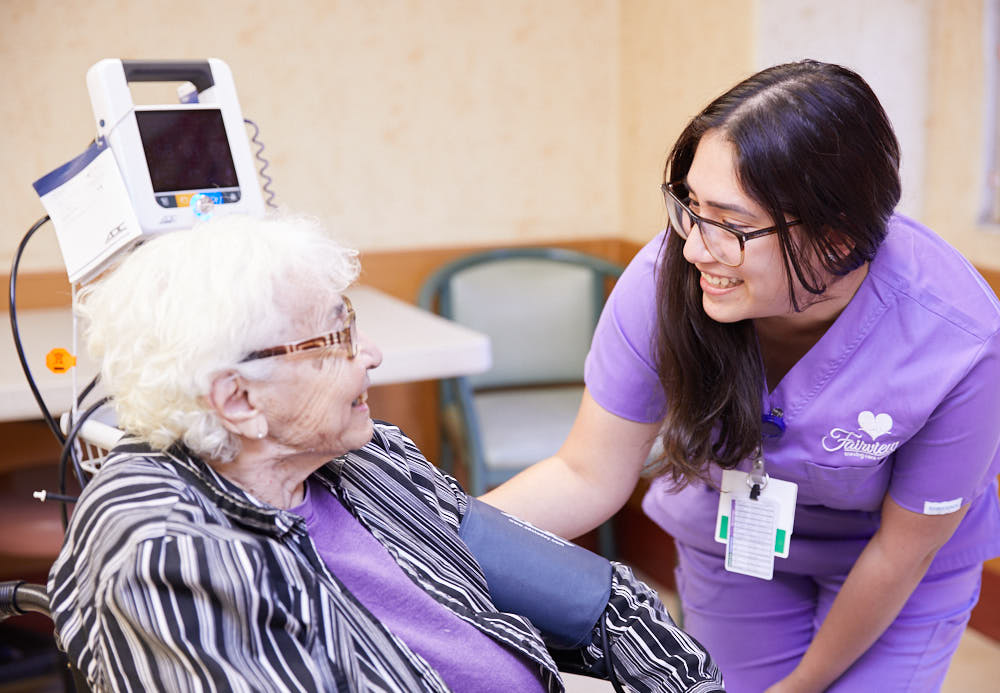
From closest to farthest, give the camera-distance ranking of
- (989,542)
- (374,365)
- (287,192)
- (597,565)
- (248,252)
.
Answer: (248,252), (374,365), (597,565), (989,542), (287,192)

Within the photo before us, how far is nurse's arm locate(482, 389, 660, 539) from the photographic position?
59.2 inches

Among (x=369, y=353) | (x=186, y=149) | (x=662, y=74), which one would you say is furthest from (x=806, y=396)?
→ (x=662, y=74)

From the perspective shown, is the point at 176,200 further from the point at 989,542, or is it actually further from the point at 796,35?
the point at 796,35

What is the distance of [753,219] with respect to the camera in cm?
121

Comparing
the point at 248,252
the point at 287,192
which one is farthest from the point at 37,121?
the point at 248,252

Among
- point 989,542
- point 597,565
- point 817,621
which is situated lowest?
point 817,621

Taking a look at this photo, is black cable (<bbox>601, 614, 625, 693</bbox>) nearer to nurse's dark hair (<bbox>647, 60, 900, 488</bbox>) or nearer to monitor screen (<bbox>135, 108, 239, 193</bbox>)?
nurse's dark hair (<bbox>647, 60, 900, 488</bbox>)

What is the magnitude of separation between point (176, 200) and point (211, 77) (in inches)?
9.2

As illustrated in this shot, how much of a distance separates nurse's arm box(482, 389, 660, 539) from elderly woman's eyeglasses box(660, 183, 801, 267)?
331 millimetres

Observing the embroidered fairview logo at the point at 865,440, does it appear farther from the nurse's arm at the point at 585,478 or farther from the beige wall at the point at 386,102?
the beige wall at the point at 386,102

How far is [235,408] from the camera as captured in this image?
1078mm

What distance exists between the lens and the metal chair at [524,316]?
2965 millimetres

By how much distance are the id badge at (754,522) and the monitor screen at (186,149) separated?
0.88 meters

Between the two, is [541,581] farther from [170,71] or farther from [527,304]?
[527,304]
